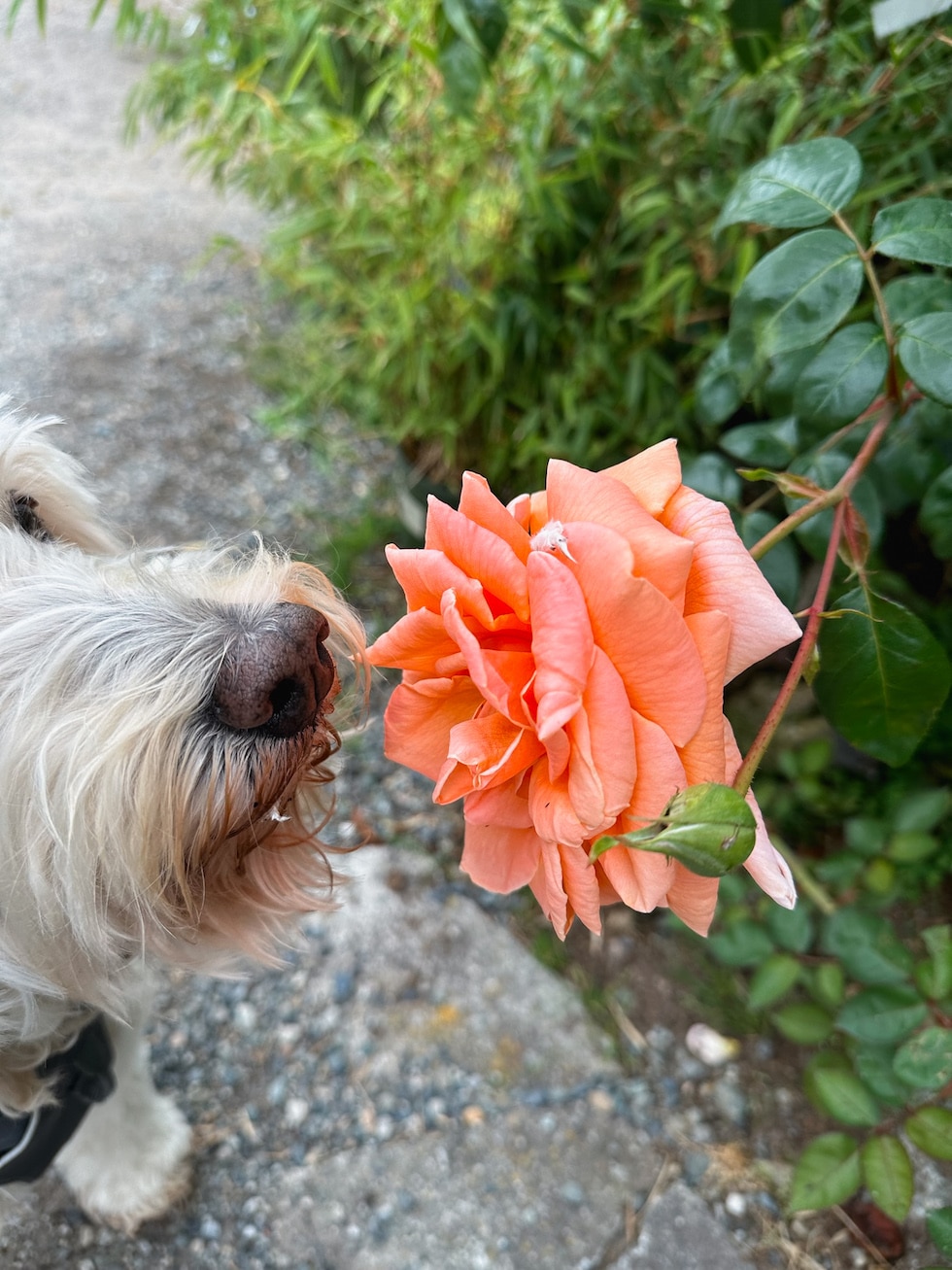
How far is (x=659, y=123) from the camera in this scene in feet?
6.30

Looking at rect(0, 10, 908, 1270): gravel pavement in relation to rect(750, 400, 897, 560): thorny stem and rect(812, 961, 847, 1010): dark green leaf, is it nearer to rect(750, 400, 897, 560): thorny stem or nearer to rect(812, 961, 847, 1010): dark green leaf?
rect(812, 961, 847, 1010): dark green leaf

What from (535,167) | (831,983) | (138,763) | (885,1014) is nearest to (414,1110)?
(831,983)

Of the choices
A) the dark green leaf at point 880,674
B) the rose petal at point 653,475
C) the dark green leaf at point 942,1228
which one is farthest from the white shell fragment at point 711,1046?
the rose petal at point 653,475

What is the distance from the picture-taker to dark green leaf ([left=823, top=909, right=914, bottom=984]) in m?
1.15

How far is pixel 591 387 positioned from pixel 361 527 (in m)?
1.15

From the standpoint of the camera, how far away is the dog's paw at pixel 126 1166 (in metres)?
1.69

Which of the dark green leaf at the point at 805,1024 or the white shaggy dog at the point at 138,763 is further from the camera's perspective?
the dark green leaf at the point at 805,1024

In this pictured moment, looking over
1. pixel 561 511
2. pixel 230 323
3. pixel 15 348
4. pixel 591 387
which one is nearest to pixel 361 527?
pixel 591 387

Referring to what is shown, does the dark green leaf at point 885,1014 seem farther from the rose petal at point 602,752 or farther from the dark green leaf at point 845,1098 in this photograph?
the rose petal at point 602,752

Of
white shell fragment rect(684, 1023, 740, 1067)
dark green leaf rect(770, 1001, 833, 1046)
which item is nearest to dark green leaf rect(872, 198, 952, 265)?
dark green leaf rect(770, 1001, 833, 1046)

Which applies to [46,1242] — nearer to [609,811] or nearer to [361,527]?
[609,811]

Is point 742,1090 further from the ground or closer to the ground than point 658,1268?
further from the ground

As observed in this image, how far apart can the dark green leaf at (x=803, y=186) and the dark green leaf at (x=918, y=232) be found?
0.16 feet

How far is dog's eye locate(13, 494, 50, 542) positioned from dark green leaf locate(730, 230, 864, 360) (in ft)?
3.42
